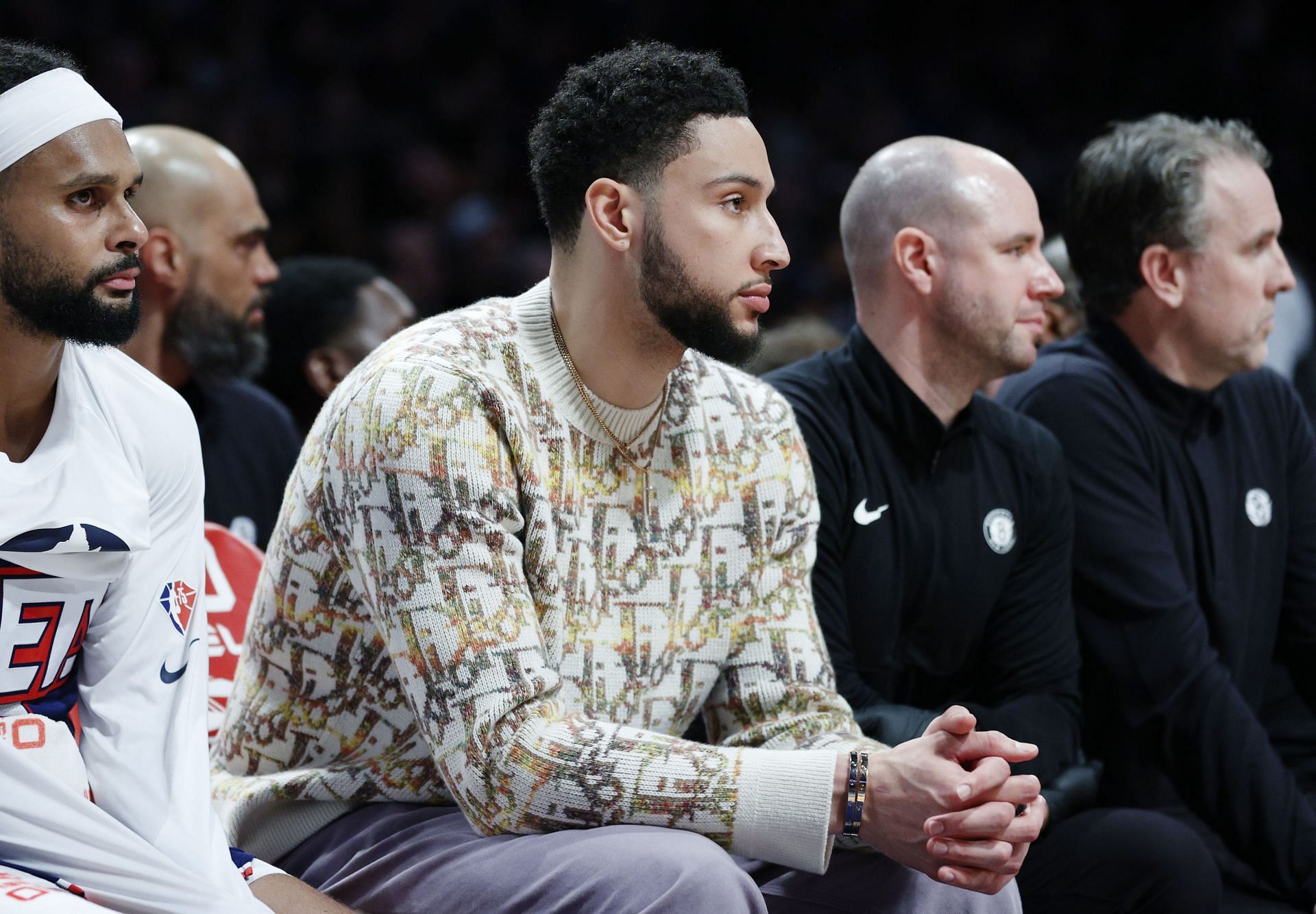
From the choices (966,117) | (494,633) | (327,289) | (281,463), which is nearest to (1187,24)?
(966,117)

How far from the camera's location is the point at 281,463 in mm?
3750

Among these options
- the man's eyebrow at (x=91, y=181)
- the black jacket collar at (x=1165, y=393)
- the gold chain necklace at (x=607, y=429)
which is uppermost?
the man's eyebrow at (x=91, y=181)

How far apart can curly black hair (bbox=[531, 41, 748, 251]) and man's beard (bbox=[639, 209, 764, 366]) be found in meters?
0.10

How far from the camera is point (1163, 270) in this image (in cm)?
319

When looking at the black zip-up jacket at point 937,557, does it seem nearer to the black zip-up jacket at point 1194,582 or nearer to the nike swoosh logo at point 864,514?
the nike swoosh logo at point 864,514

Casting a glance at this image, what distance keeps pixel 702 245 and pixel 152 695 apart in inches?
37.9

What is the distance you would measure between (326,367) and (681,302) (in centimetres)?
227

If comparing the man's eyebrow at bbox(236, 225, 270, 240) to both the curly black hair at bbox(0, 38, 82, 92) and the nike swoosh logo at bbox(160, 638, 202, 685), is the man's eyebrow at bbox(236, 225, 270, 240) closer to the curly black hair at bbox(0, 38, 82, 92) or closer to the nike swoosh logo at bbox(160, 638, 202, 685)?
the curly black hair at bbox(0, 38, 82, 92)

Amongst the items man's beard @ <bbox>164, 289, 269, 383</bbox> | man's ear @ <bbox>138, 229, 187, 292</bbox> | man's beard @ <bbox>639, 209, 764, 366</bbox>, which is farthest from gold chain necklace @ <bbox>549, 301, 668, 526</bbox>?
man's ear @ <bbox>138, 229, 187, 292</bbox>

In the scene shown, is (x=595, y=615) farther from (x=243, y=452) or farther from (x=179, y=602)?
(x=243, y=452)

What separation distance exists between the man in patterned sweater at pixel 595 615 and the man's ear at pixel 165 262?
68.4 inches

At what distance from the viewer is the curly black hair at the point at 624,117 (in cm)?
220

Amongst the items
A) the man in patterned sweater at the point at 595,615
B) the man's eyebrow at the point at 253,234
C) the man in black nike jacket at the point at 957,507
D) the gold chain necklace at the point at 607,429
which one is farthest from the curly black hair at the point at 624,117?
the man's eyebrow at the point at 253,234

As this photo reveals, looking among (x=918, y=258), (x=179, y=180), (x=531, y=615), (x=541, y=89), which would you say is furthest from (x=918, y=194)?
(x=541, y=89)
